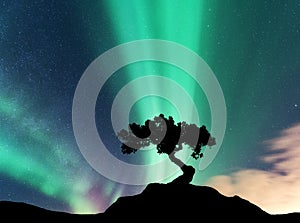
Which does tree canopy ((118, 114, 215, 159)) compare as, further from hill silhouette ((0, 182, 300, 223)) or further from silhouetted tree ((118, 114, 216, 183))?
hill silhouette ((0, 182, 300, 223))

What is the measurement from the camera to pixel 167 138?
36.7 metres

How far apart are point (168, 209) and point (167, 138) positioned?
758cm

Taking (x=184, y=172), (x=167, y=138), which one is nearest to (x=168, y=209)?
(x=184, y=172)

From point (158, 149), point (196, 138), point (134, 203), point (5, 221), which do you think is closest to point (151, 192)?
point (134, 203)

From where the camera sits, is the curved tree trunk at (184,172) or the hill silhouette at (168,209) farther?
the curved tree trunk at (184,172)

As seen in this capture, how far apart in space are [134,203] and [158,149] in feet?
20.6

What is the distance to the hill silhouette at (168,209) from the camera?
3152 centimetres

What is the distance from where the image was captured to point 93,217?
33031 millimetres

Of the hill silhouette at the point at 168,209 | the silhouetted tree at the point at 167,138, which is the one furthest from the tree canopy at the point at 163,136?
the hill silhouette at the point at 168,209

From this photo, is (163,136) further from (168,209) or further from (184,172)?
(168,209)

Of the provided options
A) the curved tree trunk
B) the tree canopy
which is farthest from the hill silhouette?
the tree canopy

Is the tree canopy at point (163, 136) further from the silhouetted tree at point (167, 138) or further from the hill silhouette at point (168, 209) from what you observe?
the hill silhouette at point (168, 209)

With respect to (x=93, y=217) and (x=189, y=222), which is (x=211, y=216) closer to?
(x=189, y=222)

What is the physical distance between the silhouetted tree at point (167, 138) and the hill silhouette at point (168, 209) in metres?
2.18
